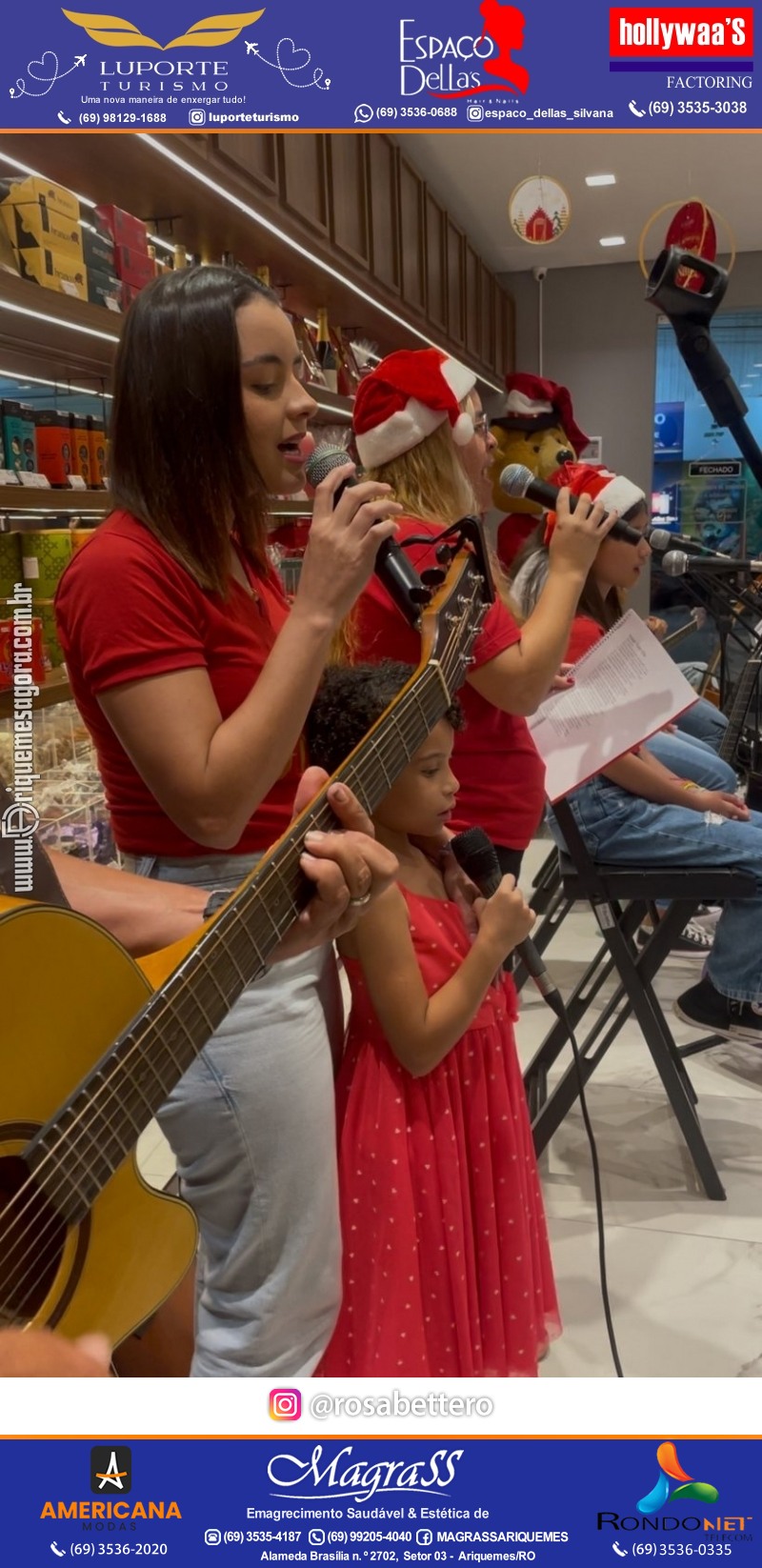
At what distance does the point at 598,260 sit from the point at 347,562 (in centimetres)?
82

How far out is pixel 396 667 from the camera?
110cm

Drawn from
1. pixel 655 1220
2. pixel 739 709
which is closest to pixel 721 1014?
pixel 655 1220

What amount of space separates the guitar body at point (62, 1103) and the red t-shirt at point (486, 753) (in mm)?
729

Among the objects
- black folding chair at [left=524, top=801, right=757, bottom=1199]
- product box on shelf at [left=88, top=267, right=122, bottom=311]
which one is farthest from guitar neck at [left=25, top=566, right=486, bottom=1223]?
product box on shelf at [left=88, top=267, right=122, bottom=311]

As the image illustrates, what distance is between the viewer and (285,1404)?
899 millimetres

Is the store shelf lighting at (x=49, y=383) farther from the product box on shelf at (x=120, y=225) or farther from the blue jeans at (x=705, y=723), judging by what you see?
the blue jeans at (x=705, y=723)

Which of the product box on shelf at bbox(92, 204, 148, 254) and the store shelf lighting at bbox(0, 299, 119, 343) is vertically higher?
the product box on shelf at bbox(92, 204, 148, 254)

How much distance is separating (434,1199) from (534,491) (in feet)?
3.00

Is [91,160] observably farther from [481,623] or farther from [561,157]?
[481,623]

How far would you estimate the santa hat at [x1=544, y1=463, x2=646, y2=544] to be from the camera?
140 cm

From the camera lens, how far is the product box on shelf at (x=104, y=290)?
62.1 inches
